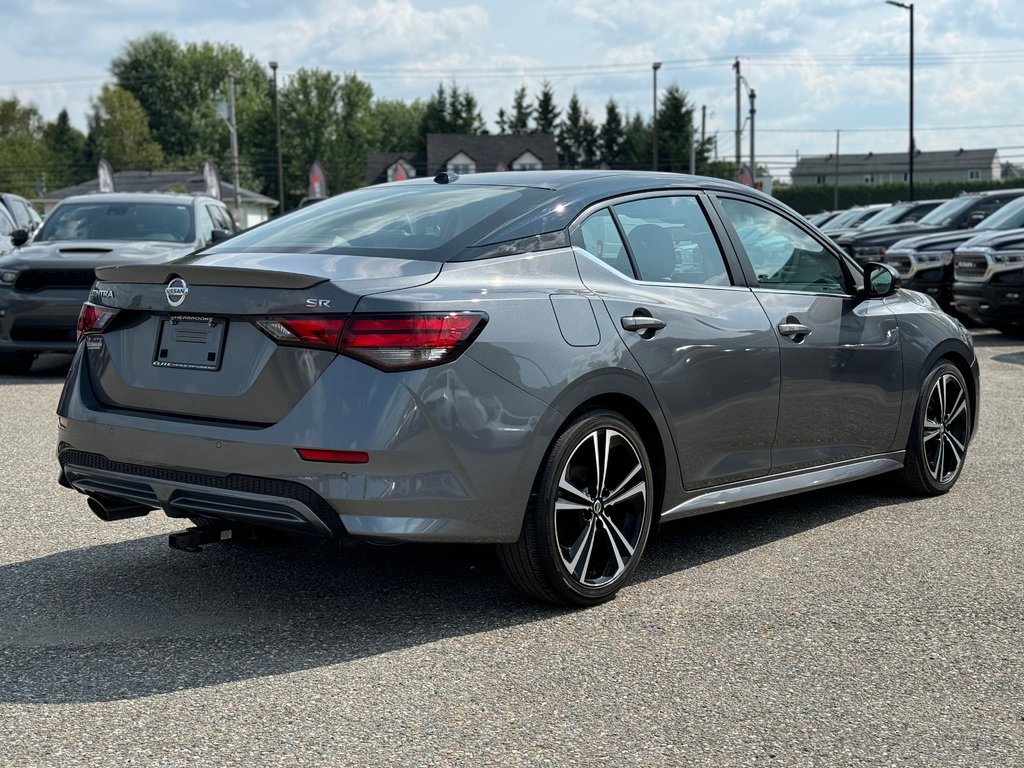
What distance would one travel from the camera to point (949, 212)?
2303 centimetres

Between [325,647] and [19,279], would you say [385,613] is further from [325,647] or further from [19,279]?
[19,279]

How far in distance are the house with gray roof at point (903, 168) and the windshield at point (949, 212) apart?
122 m

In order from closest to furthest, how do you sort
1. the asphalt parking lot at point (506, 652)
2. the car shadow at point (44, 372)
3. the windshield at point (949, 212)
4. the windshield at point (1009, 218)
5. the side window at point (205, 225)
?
the asphalt parking lot at point (506, 652) → the car shadow at point (44, 372) → the side window at point (205, 225) → the windshield at point (1009, 218) → the windshield at point (949, 212)

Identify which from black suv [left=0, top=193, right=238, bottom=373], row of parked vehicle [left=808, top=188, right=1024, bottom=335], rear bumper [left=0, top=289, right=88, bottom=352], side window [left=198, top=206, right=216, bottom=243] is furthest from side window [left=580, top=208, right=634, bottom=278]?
side window [left=198, top=206, right=216, bottom=243]

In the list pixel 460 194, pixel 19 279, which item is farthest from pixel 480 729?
pixel 19 279

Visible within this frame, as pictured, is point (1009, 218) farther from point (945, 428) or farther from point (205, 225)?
point (945, 428)

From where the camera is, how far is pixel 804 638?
4.44 meters

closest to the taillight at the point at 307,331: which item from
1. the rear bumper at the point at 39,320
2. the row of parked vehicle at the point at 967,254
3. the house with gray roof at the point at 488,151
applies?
the rear bumper at the point at 39,320

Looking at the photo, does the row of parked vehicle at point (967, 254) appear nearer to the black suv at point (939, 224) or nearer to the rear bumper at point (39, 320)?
the black suv at point (939, 224)

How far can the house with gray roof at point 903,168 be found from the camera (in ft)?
476

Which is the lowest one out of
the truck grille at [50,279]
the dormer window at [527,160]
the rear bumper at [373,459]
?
the rear bumper at [373,459]

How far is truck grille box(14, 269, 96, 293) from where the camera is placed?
39.8 ft

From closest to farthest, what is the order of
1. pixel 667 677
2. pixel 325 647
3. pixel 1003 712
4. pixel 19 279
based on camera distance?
pixel 1003 712 → pixel 667 677 → pixel 325 647 → pixel 19 279

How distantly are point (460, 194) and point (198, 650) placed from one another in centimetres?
209
